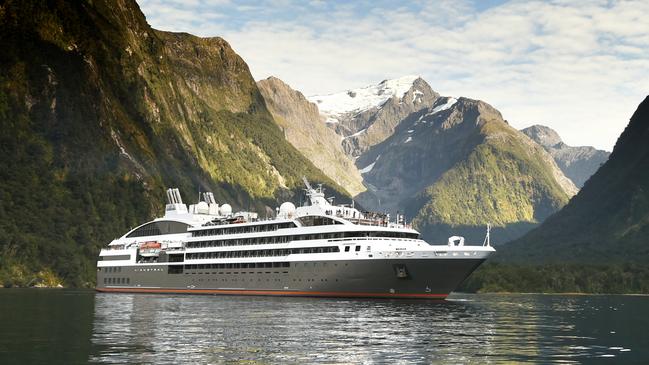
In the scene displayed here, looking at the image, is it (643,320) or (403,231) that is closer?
(643,320)

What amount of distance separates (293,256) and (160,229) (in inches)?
1589

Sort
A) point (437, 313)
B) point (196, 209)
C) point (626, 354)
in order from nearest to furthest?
1. point (626, 354)
2. point (437, 313)
3. point (196, 209)

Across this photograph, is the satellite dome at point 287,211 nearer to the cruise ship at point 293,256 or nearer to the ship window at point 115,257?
the cruise ship at point 293,256

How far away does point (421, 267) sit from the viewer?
96125mm

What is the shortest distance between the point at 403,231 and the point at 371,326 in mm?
44205

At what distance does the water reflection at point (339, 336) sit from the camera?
143 ft

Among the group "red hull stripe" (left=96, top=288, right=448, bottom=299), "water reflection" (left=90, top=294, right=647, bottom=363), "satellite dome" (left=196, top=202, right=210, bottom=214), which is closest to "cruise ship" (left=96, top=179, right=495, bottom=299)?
"red hull stripe" (left=96, top=288, right=448, bottom=299)

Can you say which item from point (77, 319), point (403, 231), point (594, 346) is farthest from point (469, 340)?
point (403, 231)

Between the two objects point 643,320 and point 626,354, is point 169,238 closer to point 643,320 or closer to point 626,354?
point 643,320

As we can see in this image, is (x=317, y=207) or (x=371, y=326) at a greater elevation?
(x=317, y=207)

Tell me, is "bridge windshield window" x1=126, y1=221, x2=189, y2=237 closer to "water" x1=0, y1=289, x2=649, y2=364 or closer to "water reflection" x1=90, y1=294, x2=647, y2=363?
"water" x1=0, y1=289, x2=649, y2=364

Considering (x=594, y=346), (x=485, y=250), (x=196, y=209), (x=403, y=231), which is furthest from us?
(x=196, y=209)

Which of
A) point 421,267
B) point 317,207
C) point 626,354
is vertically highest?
point 317,207

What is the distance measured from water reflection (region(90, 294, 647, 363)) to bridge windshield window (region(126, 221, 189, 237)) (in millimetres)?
52029
